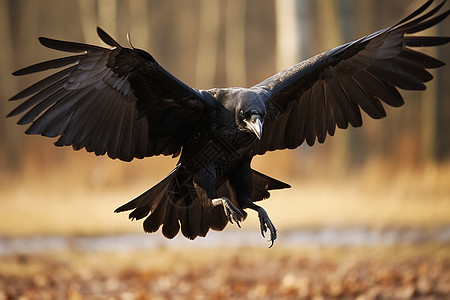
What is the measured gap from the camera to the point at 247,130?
3.21 metres

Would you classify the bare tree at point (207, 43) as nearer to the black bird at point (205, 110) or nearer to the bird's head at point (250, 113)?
the black bird at point (205, 110)

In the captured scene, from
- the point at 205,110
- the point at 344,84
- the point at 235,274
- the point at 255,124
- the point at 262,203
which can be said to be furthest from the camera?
the point at 262,203

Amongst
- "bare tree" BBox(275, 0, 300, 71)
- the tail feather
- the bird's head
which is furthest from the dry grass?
"bare tree" BBox(275, 0, 300, 71)

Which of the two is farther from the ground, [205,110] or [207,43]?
[207,43]

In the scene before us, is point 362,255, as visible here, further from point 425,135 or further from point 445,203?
point 425,135

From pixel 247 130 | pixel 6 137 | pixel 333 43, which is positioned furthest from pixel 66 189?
pixel 247 130

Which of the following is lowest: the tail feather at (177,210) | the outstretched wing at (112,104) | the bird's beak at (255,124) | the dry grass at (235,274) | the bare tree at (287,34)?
the dry grass at (235,274)

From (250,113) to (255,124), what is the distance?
0.23 ft

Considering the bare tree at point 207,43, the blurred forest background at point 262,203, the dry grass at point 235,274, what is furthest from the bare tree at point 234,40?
the dry grass at point 235,274

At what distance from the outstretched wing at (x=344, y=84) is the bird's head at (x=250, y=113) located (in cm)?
28

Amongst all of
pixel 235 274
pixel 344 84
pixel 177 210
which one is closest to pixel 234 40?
pixel 235 274

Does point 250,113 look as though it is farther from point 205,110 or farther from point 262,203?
point 262,203

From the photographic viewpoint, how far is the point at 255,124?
3.12 metres

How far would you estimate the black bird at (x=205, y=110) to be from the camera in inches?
127
